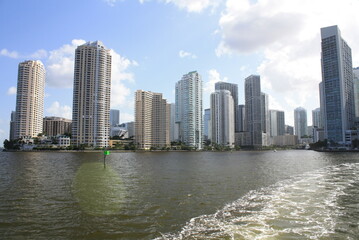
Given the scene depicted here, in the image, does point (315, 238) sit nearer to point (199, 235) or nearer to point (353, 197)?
point (199, 235)

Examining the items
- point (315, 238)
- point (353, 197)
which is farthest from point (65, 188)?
point (353, 197)

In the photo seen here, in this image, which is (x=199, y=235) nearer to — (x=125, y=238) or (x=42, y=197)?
(x=125, y=238)

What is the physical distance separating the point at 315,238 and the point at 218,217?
6283 mm

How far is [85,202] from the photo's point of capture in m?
22.3

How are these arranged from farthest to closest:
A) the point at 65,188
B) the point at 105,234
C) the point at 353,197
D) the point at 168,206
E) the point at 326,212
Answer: the point at 65,188, the point at 353,197, the point at 168,206, the point at 326,212, the point at 105,234

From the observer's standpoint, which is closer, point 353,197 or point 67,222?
point 67,222

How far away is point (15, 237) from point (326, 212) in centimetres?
2129

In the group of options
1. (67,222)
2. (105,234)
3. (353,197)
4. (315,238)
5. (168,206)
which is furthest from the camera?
(353,197)

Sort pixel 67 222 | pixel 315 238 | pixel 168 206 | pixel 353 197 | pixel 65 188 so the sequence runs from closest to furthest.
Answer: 1. pixel 315 238
2. pixel 67 222
3. pixel 168 206
4. pixel 353 197
5. pixel 65 188

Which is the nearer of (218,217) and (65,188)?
(218,217)

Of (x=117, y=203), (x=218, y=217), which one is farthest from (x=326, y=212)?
(x=117, y=203)

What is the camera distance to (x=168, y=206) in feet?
69.5

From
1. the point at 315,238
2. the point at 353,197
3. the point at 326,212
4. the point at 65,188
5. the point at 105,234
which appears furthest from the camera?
the point at 65,188

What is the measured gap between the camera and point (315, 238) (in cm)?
1373
